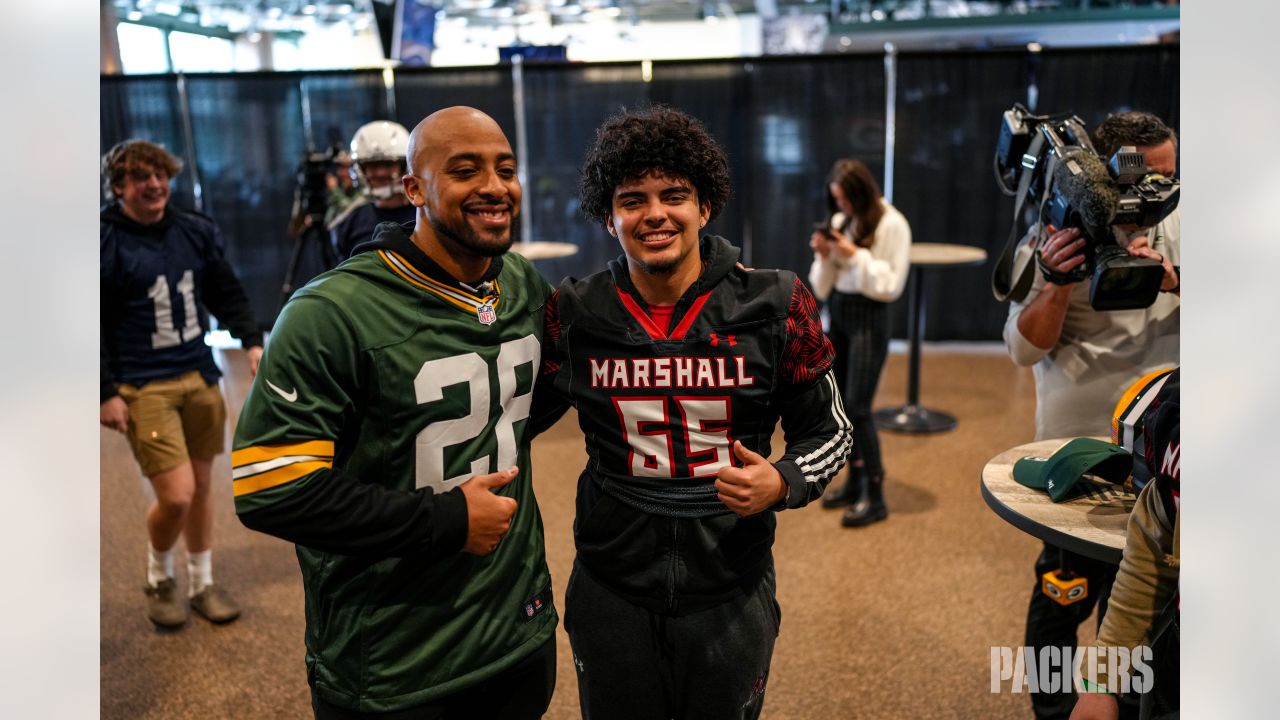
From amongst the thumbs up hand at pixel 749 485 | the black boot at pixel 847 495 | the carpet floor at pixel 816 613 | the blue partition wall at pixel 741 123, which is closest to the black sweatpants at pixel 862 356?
the black boot at pixel 847 495

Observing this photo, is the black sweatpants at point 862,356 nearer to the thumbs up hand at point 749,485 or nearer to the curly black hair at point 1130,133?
the curly black hair at point 1130,133

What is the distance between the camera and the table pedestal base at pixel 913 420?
4.98 m

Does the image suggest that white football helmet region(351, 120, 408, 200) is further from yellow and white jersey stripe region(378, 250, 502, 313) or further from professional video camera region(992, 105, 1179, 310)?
professional video camera region(992, 105, 1179, 310)

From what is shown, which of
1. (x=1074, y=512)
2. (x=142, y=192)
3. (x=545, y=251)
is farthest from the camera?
(x=545, y=251)

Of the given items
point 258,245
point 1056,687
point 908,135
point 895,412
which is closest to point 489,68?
point 258,245

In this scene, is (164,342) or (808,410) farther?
(164,342)

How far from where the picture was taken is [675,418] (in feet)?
4.56

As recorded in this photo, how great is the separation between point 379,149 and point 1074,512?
97.5 inches

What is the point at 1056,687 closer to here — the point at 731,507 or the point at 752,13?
the point at 731,507

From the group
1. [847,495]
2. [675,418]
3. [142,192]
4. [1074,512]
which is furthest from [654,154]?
[847,495]

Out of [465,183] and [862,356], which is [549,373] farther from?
[862,356]

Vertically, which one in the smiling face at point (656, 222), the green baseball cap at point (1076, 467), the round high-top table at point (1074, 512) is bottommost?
the round high-top table at point (1074, 512)

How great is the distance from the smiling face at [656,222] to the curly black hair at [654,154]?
0.8 inches

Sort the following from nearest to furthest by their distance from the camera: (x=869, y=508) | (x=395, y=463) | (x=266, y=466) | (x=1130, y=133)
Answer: (x=266, y=466)
(x=395, y=463)
(x=1130, y=133)
(x=869, y=508)
